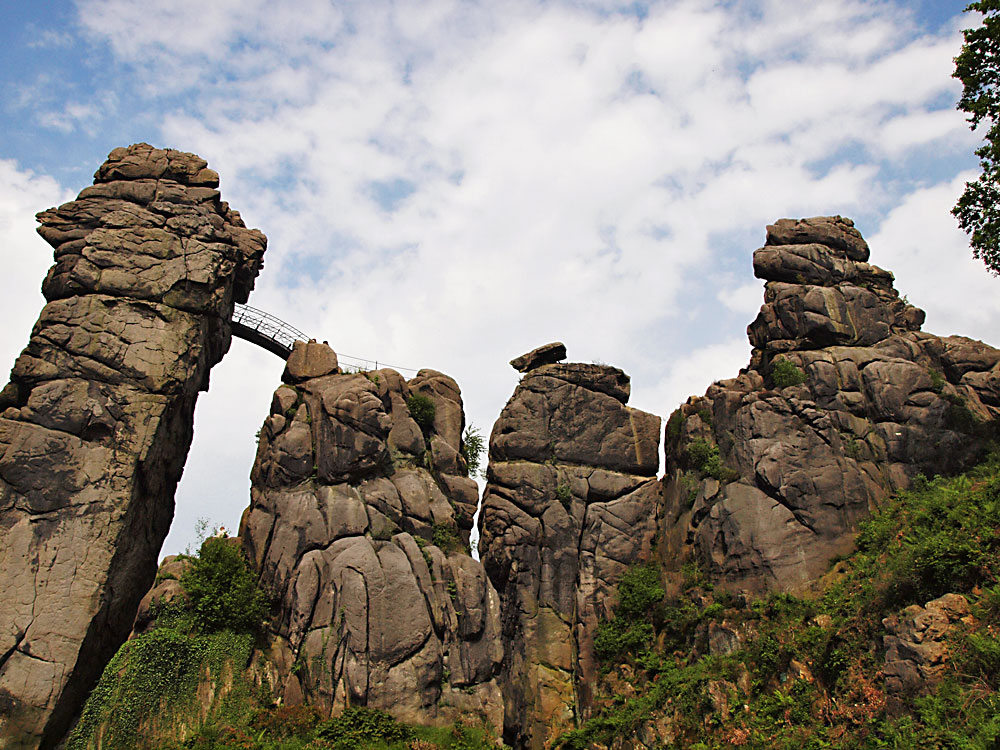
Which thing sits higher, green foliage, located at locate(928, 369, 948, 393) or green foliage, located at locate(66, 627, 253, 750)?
green foliage, located at locate(928, 369, 948, 393)

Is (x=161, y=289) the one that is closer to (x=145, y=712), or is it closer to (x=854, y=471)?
(x=145, y=712)

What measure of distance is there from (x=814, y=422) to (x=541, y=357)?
15366 millimetres

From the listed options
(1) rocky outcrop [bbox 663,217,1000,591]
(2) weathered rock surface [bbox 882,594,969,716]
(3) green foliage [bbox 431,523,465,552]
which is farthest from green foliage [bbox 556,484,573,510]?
(2) weathered rock surface [bbox 882,594,969,716]

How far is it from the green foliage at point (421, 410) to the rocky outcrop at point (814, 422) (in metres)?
13.1

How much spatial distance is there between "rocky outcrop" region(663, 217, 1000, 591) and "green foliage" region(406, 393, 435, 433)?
43.1 ft

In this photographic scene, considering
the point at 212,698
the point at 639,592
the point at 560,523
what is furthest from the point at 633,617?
the point at 212,698

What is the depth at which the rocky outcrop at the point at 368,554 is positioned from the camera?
29797 mm

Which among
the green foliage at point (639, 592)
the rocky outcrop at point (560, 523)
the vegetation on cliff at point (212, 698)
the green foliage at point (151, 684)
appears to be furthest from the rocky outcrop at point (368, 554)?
the green foliage at point (639, 592)

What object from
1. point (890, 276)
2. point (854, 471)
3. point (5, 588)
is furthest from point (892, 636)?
point (5, 588)

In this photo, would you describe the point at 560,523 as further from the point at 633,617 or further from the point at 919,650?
the point at 919,650

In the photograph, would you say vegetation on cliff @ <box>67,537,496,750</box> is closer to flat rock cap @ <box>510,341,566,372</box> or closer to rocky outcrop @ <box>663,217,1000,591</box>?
rocky outcrop @ <box>663,217,1000,591</box>

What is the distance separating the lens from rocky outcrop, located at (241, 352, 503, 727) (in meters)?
29.8

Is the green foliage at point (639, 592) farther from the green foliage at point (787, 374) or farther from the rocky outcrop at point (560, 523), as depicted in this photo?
the green foliage at point (787, 374)

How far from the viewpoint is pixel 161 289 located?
34.7m
